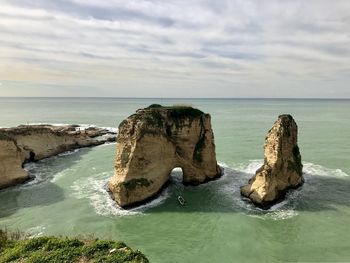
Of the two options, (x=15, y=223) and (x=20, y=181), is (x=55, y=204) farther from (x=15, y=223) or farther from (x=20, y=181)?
(x=20, y=181)

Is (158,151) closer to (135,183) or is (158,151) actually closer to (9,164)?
(135,183)

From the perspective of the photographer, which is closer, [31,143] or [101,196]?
[101,196]

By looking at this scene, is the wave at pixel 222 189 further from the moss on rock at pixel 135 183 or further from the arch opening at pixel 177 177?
the moss on rock at pixel 135 183

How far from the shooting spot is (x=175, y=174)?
121 ft

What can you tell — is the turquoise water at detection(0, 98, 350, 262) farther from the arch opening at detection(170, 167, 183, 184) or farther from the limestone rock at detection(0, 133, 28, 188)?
the limestone rock at detection(0, 133, 28, 188)

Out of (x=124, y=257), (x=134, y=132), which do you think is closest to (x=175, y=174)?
(x=134, y=132)

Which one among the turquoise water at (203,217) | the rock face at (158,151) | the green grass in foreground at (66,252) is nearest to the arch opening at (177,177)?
the turquoise water at (203,217)

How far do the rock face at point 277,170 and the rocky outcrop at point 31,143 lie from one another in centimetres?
2349

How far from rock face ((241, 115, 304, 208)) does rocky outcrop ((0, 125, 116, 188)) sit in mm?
23494

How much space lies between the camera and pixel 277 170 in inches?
1152

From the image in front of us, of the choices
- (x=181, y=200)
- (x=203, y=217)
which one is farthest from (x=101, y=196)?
(x=203, y=217)

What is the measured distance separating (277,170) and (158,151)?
10.6 m

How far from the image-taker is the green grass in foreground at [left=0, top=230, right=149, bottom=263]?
1505 centimetres

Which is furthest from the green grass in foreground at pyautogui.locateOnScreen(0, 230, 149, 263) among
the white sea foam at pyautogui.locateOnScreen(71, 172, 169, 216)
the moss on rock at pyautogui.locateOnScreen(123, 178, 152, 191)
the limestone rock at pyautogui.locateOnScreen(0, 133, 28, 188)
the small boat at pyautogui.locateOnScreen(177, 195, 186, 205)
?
the limestone rock at pyautogui.locateOnScreen(0, 133, 28, 188)
